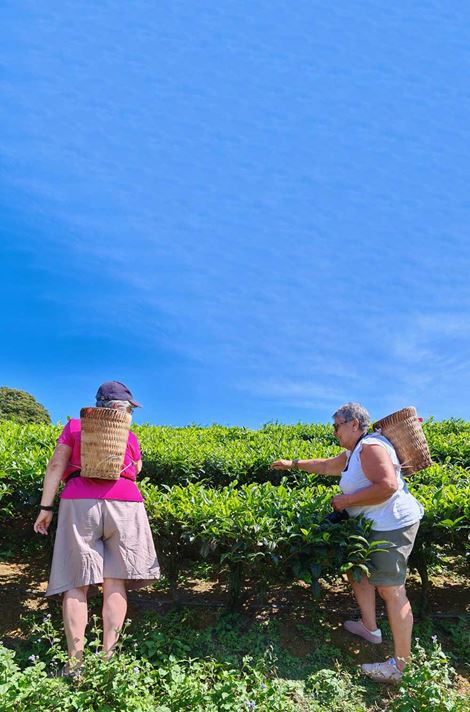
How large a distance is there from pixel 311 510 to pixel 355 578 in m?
0.64

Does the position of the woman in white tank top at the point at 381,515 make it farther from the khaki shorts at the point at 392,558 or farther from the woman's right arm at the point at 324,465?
the woman's right arm at the point at 324,465

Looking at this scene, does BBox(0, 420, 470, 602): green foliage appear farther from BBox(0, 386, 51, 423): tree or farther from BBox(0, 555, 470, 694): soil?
BBox(0, 386, 51, 423): tree

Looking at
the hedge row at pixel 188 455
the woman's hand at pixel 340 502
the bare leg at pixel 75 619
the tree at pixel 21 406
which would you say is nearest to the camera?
the bare leg at pixel 75 619

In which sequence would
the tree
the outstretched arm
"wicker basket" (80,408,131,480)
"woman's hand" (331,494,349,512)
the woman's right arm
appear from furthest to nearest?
the tree
the woman's right arm
"woman's hand" (331,494,349,512)
the outstretched arm
"wicker basket" (80,408,131,480)

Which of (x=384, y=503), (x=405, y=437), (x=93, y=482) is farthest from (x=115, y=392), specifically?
(x=405, y=437)

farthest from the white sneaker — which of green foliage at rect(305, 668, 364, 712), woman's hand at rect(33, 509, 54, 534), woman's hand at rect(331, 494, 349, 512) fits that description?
woman's hand at rect(33, 509, 54, 534)

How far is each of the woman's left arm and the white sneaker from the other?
44.9 inches

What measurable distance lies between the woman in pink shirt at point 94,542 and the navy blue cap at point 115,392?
0.4 inches

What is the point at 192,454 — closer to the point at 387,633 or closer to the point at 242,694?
the point at 387,633

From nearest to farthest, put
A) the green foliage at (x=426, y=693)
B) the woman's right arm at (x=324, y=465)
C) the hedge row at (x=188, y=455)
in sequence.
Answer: the green foliage at (x=426, y=693), the woman's right arm at (x=324, y=465), the hedge row at (x=188, y=455)

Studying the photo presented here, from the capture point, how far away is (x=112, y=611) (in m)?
3.86

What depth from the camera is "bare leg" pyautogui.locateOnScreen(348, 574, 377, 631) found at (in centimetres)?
437

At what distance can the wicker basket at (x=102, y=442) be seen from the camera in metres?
4.00

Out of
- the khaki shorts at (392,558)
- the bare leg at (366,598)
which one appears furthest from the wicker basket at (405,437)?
the bare leg at (366,598)
